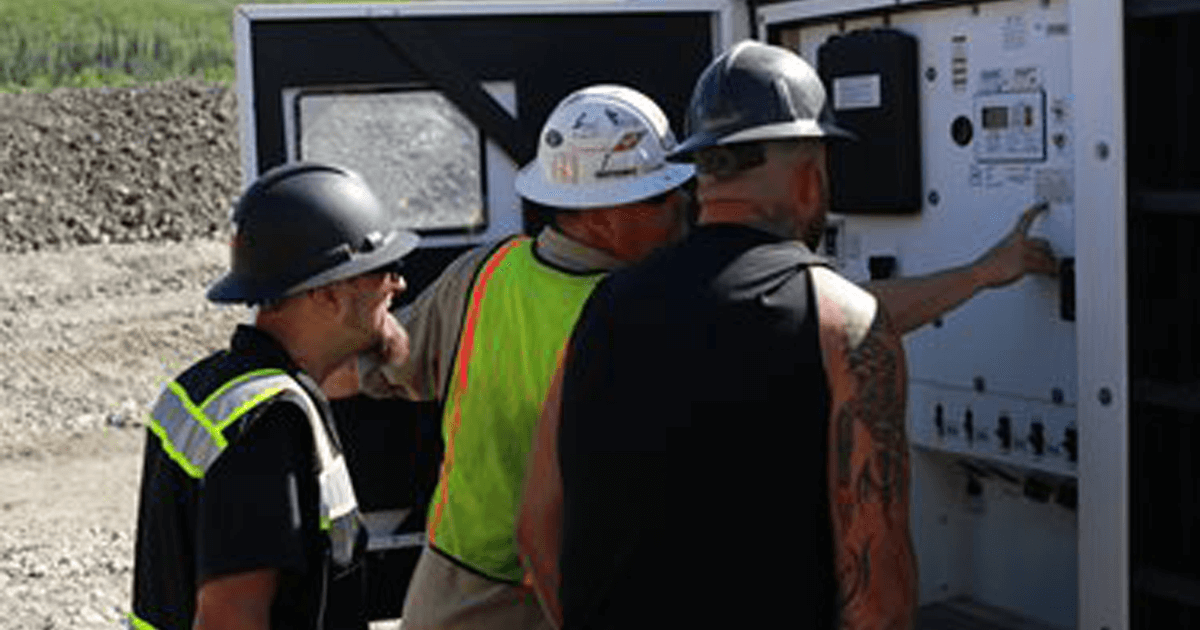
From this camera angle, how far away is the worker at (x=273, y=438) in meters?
2.47

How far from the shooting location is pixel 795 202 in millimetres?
2645

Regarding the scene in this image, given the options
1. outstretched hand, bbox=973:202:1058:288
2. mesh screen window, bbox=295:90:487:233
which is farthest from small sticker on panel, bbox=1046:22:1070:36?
mesh screen window, bbox=295:90:487:233

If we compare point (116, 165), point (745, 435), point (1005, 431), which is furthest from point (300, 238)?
point (116, 165)

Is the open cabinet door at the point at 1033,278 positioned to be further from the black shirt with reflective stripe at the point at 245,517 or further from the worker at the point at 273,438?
the black shirt with reflective stripe at the point at 245,517

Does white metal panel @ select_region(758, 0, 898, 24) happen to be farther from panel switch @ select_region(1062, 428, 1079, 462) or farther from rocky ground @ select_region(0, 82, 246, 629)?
rocky ground @ select_region(0, 82, 246, 629)

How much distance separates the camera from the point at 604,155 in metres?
3.32

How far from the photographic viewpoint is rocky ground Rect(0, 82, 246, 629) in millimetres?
8859

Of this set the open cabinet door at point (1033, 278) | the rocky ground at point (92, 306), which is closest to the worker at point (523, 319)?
the open cabinet door at point (1033, 278)

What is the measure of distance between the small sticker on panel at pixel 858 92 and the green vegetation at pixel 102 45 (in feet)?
104

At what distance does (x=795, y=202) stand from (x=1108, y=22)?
850mm

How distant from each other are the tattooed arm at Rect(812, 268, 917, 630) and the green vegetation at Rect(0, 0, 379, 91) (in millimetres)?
33404

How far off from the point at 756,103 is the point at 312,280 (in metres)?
0.71

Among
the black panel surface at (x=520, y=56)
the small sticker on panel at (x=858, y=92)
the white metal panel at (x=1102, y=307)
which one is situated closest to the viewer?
the white metal panel at (x=1102, y=307)

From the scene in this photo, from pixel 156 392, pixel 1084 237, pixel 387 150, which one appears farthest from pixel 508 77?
pixel 156 392
